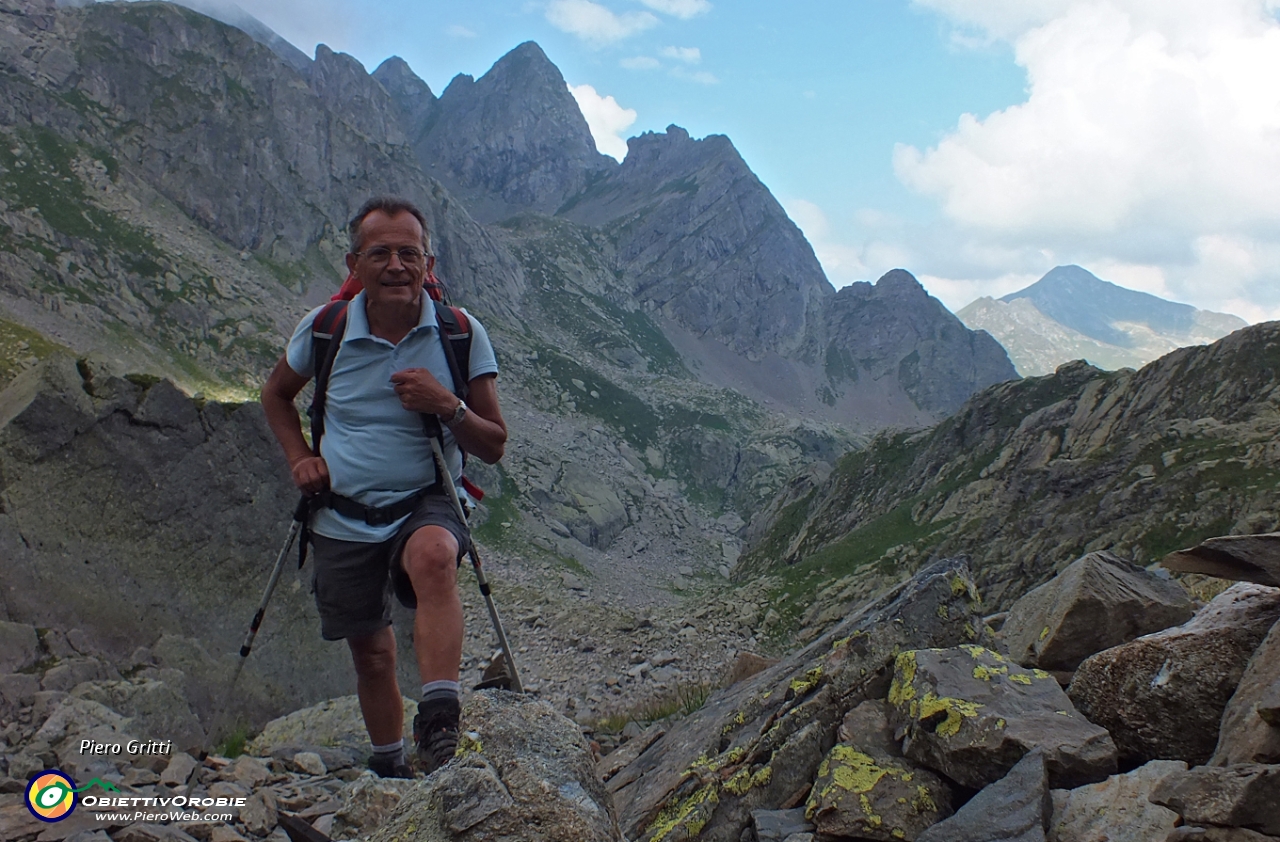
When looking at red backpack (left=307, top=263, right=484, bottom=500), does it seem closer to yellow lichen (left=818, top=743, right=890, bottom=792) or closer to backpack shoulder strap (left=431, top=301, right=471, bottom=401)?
backpack shoulder strap (left=431, top=301, right=471, bottom=401)

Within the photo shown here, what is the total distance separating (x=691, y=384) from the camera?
131625 mm

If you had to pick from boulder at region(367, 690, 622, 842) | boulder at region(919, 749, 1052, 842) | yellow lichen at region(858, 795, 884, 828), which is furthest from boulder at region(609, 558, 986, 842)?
boulder at region(367, 690, 622, 842)

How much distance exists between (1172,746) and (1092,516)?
60.8 feet

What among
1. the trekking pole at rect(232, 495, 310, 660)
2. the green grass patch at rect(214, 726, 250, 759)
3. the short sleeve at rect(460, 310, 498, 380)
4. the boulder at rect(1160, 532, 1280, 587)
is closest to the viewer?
the trekking pole at rect(232, 495, 310, 660)

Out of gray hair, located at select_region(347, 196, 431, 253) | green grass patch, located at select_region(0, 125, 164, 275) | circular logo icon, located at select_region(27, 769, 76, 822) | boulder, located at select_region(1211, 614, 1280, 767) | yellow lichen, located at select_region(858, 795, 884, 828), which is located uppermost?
green grass patch, located at select_region(0, 125, 164, 275)

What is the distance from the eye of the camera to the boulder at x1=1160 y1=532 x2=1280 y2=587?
5027mm

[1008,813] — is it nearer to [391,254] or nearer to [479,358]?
[479,358]

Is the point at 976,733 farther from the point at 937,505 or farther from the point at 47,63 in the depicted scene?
the point at 47,63

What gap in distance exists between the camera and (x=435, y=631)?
13.2 feet

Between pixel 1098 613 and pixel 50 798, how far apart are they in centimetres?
751

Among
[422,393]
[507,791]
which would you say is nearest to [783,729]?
[507,791]

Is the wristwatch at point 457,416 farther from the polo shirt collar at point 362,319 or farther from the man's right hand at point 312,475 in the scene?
the man's right hand at point 312,475

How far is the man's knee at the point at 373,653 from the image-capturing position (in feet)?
16.2

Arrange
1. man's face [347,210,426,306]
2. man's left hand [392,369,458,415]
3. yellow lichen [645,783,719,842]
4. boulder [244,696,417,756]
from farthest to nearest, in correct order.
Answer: boulder [244,696,417,756]
man's face [347,210,426,306]
yellow lichen [645,783,719,842]
man's left hand [392,369,458,415]
